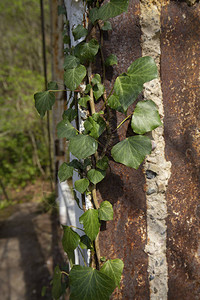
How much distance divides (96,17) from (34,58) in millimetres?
7985

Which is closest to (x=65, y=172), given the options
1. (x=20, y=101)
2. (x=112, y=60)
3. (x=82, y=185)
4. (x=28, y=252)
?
(x=82, y=185)

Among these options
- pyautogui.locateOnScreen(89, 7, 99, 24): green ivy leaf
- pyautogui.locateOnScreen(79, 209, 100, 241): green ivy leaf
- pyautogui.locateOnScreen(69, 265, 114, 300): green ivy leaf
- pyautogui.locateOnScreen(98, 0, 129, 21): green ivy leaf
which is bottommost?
pyautogui.locateOnScreen(69, 265, 114, 300): green ivy leaf

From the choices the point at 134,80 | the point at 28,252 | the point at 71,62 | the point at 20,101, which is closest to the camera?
the point at 134,80

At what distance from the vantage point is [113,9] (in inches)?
24.2

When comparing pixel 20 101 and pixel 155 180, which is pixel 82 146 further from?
pixel 20 101

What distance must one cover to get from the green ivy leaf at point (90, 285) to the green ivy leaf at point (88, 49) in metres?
0.71

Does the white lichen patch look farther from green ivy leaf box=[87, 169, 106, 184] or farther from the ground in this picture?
the ground

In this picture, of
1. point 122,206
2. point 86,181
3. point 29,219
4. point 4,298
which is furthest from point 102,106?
point 29,219

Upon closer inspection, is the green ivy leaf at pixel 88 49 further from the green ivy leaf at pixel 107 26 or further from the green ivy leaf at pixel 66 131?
the green ivy leaf at pixel 66 131

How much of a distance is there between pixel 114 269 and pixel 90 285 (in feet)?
0.34

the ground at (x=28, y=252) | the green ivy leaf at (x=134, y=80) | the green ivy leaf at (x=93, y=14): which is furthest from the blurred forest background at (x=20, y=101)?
the green ivy leaf at (x=134, y=80)

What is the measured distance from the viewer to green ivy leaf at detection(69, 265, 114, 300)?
644 millimetres

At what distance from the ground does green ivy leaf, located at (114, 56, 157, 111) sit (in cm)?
106

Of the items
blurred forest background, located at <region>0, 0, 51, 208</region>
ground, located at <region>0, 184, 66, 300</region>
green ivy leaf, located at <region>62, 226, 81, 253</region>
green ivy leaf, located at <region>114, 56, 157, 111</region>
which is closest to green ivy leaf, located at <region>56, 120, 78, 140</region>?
green ivy leaf, located at <region>114, 56, 157, 111</region>
